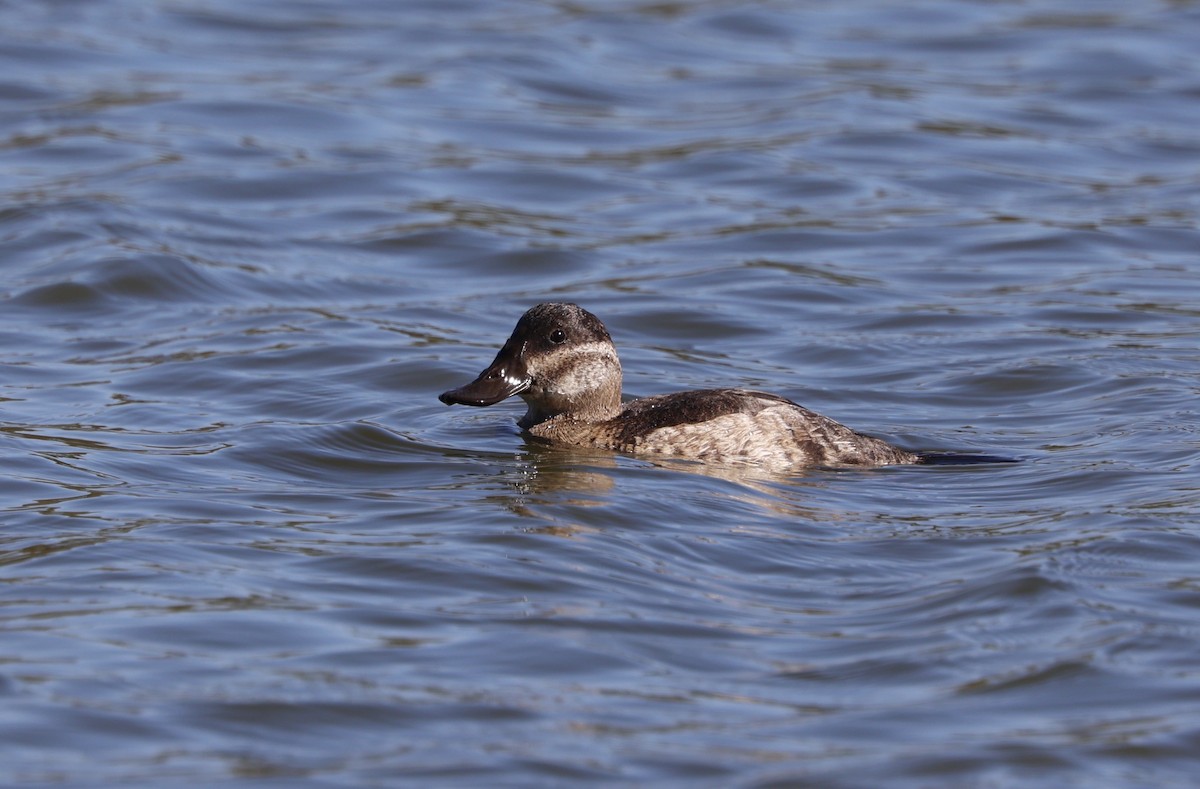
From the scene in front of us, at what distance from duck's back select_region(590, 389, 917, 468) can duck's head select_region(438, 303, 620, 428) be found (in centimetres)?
45

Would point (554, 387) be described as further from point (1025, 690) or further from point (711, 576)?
point (1025, 690)

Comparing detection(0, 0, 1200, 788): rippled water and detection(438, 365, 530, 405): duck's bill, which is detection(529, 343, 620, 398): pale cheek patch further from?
detection(0, 0, 1200, 788): rippled water

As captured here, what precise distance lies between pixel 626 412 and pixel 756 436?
2.62 ft

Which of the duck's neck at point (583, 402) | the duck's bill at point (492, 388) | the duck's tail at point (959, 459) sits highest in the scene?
the duck's bill at point (492, 388)

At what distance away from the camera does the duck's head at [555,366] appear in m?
9.51

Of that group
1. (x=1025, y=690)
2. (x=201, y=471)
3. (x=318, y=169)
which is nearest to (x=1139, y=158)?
(x=318, y=169)

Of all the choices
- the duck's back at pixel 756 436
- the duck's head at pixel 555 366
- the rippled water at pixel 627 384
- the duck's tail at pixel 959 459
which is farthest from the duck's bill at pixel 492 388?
the duck's tail at pixel 959 459

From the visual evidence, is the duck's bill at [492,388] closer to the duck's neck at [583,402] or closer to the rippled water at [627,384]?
the duck's neck at [583,402]

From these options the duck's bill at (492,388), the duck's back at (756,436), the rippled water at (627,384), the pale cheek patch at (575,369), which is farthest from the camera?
the pale cheek patch at (575,369)

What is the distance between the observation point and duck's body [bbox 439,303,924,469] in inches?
→ 364

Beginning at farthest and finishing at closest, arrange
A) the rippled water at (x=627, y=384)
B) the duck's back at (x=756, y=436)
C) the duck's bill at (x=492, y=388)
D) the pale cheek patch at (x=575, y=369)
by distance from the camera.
A: the pale cheek patch at (x=575, y=369)
the duck's bill at (x=492, y=388)
the duck's back at (x=756, y=436)
the rippled water at (x=627, y=384)

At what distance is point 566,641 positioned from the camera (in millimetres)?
6559

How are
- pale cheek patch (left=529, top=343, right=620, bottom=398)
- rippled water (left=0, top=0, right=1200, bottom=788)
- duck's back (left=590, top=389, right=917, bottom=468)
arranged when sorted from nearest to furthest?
rippled water (left=0, top=0, right=1200, bottom=788)
duck's back (left=590, top=389, right=917, bottom=468)
pale cheek patch (left=529, top=343, right=620, bottom=398)

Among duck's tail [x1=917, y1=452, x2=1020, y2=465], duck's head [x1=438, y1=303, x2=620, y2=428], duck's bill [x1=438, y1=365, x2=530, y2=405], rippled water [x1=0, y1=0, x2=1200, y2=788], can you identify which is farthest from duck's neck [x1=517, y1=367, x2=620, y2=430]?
duck's tail [x1=917, y1=452, x2=1020, y2=465]
